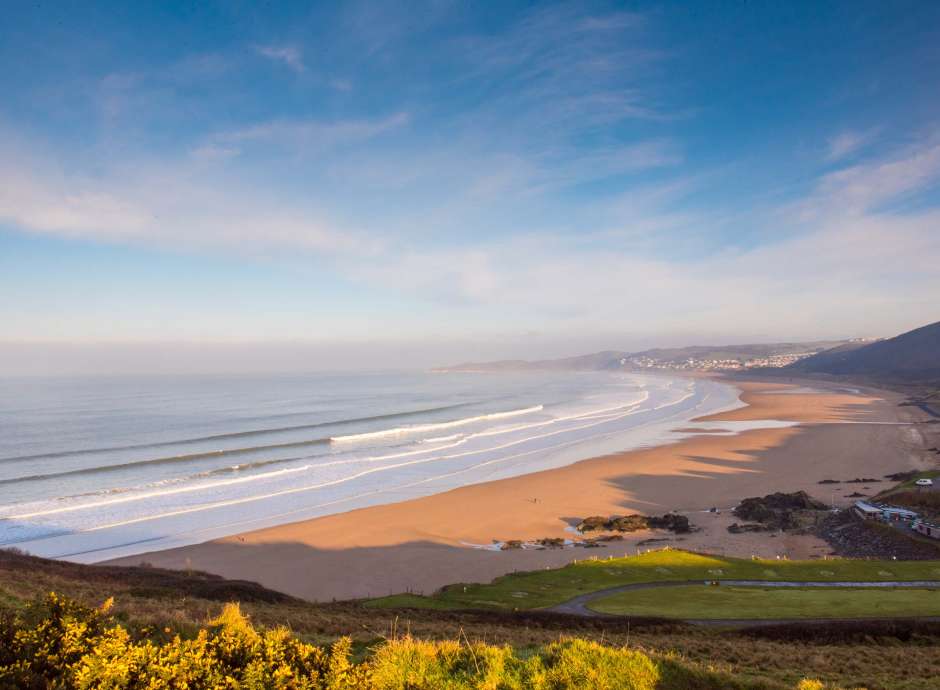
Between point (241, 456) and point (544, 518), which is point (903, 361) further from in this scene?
point (241, 456)

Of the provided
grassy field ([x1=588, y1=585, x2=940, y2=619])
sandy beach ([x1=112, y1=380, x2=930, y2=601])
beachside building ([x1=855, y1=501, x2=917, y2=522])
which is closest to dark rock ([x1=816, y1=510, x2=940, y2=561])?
beachside building ([x1=855, y1=501, x2=917, y2=522])

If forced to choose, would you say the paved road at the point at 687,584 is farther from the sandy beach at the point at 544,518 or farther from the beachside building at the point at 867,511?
the beachside building at the point at 867,511

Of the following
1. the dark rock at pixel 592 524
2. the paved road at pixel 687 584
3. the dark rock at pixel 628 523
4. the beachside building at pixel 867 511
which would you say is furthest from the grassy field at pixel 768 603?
the beachside building at pixel 867 511

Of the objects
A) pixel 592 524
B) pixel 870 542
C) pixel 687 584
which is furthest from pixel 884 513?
pixel 687 584

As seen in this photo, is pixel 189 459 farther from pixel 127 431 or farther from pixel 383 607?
pixel 383 607

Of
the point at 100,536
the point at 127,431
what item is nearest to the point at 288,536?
the point at 100,536

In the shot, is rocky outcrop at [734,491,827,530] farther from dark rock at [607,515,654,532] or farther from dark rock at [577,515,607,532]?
dark rock at [577,515,607,532]
